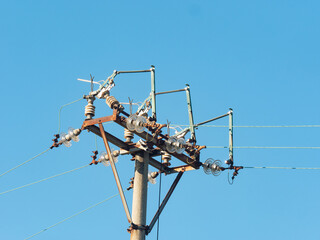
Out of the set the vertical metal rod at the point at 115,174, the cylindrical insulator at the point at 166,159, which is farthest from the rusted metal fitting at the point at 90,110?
the cylindrical insulator at the point at 166,159

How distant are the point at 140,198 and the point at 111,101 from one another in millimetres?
3653

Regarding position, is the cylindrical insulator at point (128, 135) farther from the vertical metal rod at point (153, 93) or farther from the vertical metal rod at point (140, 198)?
the vertical metal rod at point (153, 93)

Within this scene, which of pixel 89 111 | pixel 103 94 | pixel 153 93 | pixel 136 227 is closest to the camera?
pixel 136 227

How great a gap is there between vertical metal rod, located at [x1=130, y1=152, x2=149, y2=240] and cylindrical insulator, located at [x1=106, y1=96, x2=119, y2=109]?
255cm

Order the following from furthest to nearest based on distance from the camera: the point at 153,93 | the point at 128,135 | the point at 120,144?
the point at 153,93 < the point at 128,135 < the point at 120,144

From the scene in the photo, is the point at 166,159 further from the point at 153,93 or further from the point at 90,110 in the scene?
the point at 90,110

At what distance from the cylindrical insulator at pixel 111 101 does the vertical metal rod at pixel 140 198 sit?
2.55 m

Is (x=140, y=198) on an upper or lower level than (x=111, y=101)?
lower

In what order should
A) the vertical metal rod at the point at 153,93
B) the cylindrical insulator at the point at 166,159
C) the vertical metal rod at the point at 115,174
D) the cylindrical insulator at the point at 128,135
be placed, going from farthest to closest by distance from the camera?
the cylindrical insulator at the point at 166,159 → the cylindrical insulator at the point at 128,135 → the vertical metal rod at the point at 153,93 → the vertical metal rod at the point at 115,174

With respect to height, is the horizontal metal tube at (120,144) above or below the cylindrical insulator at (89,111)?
below

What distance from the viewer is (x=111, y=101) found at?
2500cm

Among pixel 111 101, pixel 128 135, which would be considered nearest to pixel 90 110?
pixel 111 101

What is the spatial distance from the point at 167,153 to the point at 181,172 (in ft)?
4.63

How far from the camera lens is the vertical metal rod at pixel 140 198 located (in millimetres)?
25000
